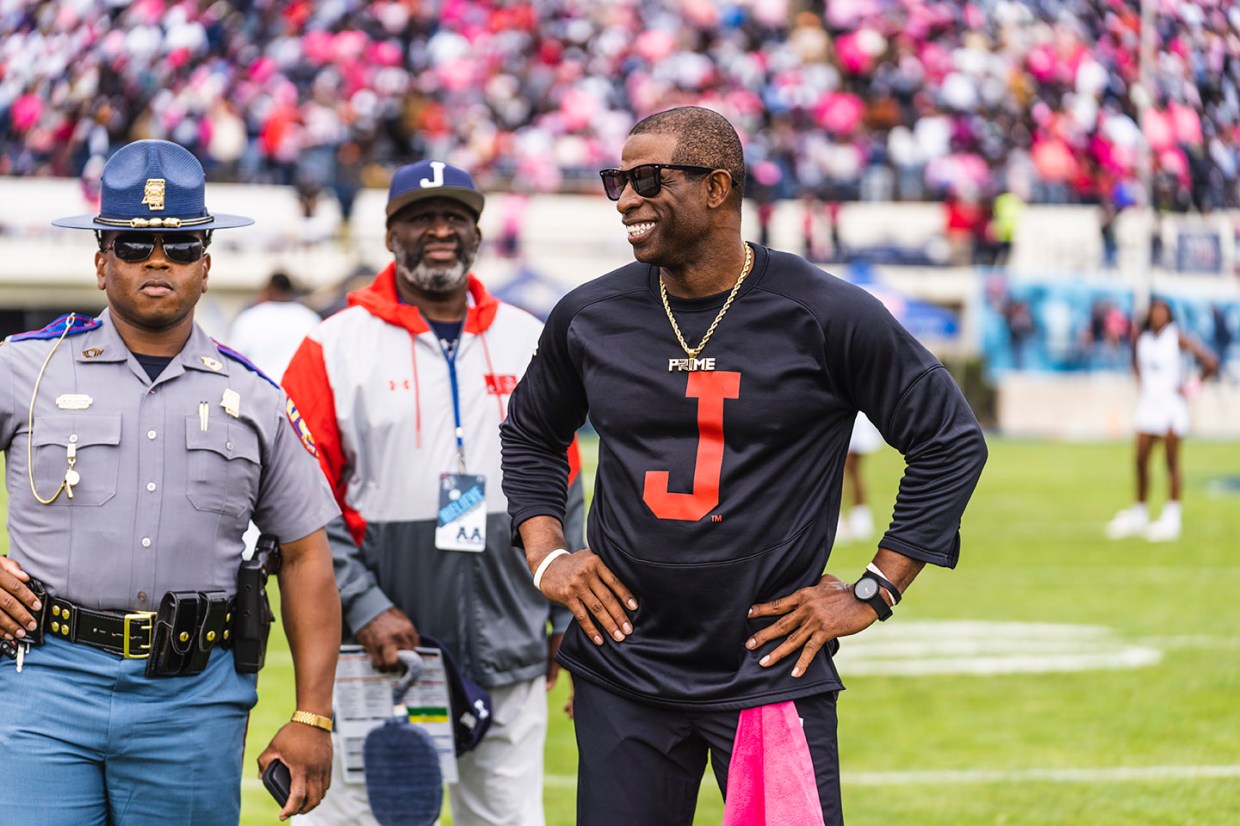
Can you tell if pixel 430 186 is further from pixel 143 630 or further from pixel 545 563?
pixel 143 630

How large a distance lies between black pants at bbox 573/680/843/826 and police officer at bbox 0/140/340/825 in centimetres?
65

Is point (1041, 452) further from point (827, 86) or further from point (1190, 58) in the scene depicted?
point (827, 86)

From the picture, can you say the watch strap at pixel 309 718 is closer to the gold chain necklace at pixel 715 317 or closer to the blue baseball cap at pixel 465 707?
the blue baseball cap at pixel 465 707

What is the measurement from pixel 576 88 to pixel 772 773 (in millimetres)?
31880

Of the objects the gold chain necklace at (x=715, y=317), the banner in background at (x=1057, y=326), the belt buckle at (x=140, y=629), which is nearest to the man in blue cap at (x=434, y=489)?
the belt buckle at (x=140, y=629)

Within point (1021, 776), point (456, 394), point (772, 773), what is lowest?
point (1021, 776)

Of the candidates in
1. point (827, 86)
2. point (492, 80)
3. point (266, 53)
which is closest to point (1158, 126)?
point (827, 86)

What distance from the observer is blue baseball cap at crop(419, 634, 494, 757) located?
16.4 ft

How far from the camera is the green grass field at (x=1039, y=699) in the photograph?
705cm

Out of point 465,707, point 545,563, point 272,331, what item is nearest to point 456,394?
point 465,707

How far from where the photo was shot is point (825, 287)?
3.85 m

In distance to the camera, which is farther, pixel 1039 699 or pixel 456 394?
pixel 1039 699

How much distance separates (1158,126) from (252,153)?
50.9ft

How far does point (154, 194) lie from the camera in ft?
13.0
